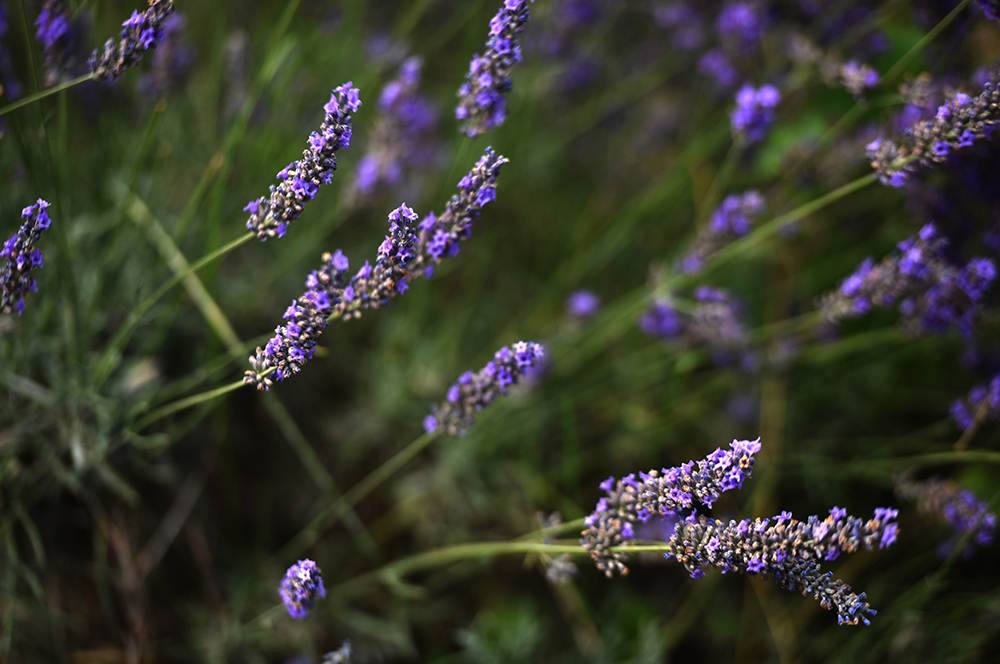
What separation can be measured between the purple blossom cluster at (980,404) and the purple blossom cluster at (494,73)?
137 cm

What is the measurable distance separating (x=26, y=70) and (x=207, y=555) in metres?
1.95

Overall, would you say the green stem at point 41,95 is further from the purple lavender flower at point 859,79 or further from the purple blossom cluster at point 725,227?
the purple lavender flower at point 859,79

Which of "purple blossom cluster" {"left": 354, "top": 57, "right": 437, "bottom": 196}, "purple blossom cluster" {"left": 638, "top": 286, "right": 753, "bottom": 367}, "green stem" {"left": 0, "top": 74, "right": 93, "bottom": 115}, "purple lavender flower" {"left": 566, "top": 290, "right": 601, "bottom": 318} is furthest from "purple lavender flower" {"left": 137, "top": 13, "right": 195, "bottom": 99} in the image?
"purple blossom cluster" {"left": 638, "top": 286, "right": 753, "bottom": 367}

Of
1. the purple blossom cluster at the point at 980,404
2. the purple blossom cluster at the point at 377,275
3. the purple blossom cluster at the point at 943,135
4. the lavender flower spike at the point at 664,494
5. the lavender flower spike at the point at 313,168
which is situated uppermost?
the lavender flower spike at the point at 313,168

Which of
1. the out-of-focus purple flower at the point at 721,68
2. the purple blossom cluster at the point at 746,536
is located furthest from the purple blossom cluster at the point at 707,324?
the purple blossom cluster at the point at 746,536

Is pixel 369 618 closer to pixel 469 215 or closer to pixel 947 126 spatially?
pixel 469 215

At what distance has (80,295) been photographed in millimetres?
1927

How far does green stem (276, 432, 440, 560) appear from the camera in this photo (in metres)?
1.59

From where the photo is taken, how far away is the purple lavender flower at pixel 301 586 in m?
1.22

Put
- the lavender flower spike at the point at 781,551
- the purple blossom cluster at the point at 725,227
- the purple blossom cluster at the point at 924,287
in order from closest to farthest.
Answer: the lavender flower spike at the point at 781,551, the purple blossom cluster at the point at 924,287, the purple blossom cluster at the point at 725,227

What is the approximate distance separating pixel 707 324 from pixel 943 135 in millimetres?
853

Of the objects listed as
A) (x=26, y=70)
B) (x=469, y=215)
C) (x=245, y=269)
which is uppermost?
(x=26, y=70)


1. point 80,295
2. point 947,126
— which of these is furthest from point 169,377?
point 947,126

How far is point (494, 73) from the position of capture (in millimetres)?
1361
